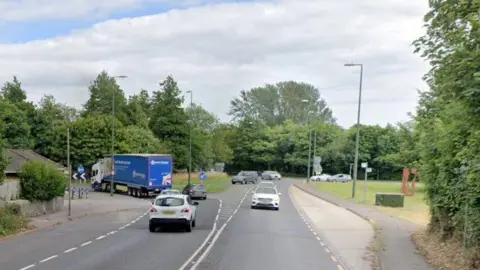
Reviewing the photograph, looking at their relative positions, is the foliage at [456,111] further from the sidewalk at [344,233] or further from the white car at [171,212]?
the white car at [171,212]

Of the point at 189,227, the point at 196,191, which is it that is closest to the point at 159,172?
the point at 196,191

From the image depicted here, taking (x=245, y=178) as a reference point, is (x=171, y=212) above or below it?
above

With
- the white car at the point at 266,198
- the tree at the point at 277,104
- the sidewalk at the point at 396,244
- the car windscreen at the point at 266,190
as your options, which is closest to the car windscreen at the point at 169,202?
the sidewalk at the point at 396,244

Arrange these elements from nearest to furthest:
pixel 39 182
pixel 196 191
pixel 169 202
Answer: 1. pixel 169 202
2. pixel 39 182
3. pixel 196 191

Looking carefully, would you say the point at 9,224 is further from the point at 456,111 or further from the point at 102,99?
the point at 102,99

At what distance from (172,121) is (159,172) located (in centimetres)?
4006

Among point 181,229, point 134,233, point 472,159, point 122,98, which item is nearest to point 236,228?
point 181,229

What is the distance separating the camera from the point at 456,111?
1211cm

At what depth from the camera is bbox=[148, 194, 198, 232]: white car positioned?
78.1ft

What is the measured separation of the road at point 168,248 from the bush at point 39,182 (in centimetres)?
519

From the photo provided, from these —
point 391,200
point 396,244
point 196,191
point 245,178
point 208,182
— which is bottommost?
point 208,182

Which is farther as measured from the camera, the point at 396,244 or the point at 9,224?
the point at 9,224

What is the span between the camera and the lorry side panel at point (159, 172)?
2046 inches

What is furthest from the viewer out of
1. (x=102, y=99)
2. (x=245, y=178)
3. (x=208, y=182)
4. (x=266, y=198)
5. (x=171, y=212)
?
(x=102, y=99)
